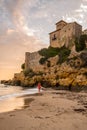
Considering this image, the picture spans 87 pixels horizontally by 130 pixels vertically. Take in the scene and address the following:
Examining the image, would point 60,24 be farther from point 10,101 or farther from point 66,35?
point 10,101

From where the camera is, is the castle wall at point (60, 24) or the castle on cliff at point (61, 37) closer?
the castle on cliff at point (61, 37)

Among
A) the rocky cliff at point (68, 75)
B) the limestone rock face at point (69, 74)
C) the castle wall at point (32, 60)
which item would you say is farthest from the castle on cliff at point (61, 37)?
the limestone rock face at point (69, 74)

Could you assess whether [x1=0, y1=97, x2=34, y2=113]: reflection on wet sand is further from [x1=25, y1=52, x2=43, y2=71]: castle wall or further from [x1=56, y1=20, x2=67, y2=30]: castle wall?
[x1=56, y1=20, x2=67, y2=30]: castle wall

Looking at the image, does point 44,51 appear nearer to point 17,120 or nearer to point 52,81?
point 52,81

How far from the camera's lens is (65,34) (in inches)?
2470

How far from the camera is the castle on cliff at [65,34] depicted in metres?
59.4

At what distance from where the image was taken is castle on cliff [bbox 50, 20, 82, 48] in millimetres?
59375

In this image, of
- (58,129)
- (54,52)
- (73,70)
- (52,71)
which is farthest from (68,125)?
(54,52)

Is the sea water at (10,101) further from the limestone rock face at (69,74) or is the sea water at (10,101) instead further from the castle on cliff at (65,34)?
the castle on cliff at (65,34)

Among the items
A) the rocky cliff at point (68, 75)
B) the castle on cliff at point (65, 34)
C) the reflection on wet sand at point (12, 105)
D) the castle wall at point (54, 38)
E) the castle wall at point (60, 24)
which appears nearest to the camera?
the reflection on wet sand at point (12, 105)

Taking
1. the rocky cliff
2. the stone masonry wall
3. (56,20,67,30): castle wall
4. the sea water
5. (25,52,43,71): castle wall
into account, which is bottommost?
the sea water

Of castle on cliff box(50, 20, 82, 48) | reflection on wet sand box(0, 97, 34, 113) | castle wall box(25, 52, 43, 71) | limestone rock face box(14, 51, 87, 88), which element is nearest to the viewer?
reflection on wet sand box(0, 97, 34, 113)

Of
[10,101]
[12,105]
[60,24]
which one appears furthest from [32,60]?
[12,105]

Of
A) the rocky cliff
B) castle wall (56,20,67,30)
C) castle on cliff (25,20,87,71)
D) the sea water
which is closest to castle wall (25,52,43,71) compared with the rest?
castle on cliff (25,20,87,71)
